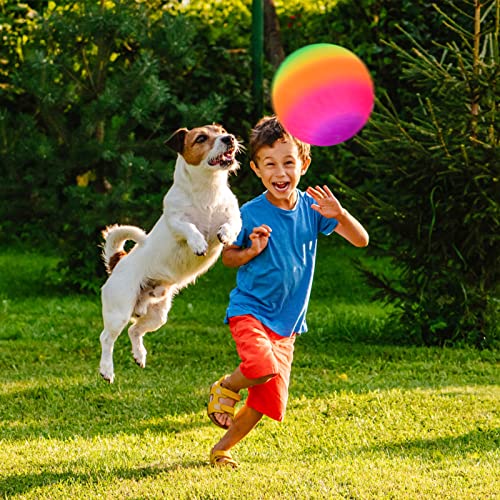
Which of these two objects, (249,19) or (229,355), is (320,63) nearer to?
(229,355)

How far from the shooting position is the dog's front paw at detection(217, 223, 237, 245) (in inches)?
135

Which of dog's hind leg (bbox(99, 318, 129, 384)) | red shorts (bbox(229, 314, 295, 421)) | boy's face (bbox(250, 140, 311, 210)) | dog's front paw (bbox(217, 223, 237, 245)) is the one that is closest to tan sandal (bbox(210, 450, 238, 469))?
red shorts (bbox(229, 314, 295, 421))

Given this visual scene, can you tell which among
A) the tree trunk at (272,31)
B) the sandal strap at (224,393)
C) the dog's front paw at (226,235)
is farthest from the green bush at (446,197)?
the tree trunk at (272,31)

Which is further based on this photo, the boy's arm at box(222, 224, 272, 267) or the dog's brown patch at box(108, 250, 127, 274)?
the dog's brown patch at box(108, 250, 127, 274)

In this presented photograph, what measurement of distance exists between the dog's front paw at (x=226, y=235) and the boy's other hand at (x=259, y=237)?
58 centimetres

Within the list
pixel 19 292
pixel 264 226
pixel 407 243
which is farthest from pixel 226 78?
pixel 264 226

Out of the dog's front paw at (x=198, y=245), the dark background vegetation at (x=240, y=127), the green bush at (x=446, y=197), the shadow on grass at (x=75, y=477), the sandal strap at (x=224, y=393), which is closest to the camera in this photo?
the dog's front paw at (x=198, y=245)

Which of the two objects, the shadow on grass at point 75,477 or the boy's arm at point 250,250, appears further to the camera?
the shadow on grass at point 75,477

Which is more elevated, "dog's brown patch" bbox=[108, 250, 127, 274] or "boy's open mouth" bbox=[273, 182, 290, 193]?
"boy's open mouth" bbox=[273, 182, 290, 193]

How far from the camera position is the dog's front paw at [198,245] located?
11.0ft

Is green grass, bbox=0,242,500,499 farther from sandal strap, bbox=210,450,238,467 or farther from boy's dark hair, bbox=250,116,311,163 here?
boy's dark hair, bbox=250,116,311,163

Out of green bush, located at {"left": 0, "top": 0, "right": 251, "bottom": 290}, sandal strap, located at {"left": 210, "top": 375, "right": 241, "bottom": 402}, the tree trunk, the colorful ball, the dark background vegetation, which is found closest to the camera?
the colorful ball

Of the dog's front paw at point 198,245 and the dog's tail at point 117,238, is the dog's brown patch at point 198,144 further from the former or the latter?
the dog's tail at point 117,238

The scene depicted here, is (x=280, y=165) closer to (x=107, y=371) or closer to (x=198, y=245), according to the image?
(x=198, y=245)
